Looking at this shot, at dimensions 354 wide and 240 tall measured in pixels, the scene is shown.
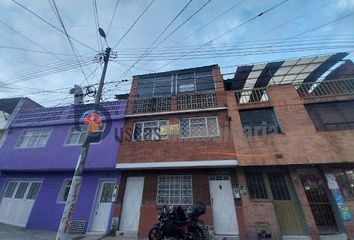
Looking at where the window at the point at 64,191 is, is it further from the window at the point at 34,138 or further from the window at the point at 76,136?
the window at the point at 34,138

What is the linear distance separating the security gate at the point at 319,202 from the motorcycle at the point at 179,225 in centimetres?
515

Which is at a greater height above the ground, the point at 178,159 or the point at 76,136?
the point at 76,136

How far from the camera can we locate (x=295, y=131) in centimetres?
905

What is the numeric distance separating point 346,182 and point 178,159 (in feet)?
24.9

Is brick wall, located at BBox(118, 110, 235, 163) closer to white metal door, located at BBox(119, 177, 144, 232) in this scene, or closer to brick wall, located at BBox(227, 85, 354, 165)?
brick wall, located at BBox(227, 85, 354, 165)

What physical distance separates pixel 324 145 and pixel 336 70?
18.8 feet

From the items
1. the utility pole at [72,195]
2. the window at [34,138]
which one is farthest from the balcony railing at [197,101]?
the window at [34,138]

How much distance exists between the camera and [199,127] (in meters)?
10.4

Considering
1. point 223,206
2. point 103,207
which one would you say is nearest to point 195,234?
point 223,206

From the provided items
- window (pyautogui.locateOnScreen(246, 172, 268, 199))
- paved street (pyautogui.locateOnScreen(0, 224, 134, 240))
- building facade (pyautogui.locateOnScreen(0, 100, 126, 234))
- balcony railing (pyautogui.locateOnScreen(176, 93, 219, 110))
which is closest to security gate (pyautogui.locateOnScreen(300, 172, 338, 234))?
window (pyautogui.locateOnScreen(246, 172, 268, 199))

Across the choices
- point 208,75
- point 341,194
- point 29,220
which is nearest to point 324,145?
point 341,194

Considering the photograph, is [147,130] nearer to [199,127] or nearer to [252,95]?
[199,127]

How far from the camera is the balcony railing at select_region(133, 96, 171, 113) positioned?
37.3ft

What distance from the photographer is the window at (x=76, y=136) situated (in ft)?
37.8
